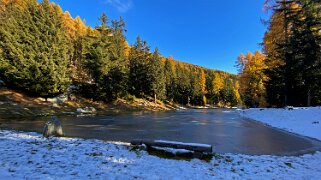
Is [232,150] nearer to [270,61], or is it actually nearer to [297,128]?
[297,128]

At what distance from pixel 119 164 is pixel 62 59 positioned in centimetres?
3398

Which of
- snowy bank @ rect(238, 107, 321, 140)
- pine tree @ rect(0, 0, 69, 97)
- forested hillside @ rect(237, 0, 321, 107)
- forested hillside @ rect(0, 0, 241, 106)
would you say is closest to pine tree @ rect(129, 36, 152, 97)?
forested hillside @ rect(0, 0, 241, 106)

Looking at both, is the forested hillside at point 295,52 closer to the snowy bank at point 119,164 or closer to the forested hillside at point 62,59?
the snowy bank at point 119,164

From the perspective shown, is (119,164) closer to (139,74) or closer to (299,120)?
(299,120)

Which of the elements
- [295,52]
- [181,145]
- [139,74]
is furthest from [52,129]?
[139,74]

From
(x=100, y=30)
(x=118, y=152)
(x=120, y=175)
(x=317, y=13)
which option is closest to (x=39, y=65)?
(x=100, y=30)

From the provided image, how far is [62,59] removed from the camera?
37.7 m

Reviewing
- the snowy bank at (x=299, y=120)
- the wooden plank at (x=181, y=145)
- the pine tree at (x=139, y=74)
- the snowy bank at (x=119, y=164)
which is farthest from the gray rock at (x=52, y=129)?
the pine tree at (x=139, y=74)

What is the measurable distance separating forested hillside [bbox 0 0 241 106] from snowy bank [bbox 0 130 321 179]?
2670 cm

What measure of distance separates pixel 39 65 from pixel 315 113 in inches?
1224

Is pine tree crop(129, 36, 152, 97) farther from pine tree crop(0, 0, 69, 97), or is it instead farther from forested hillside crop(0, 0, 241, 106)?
pine tree crop(0, 0, 69, 97)

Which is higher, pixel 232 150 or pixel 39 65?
pixel 39 65

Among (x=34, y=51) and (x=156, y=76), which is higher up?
(x=156, y=76)

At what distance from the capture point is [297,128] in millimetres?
17141
